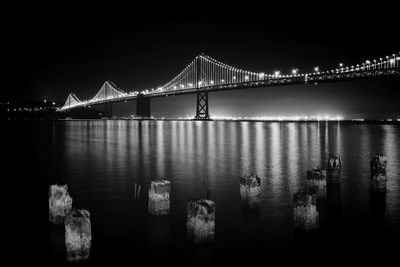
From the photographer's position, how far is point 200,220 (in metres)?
5.61

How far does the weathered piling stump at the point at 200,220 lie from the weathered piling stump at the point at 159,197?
3.95ft

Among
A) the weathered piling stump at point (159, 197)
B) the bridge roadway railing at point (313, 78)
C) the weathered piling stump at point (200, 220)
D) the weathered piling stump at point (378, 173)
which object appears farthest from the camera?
the bridge roadway railing at point (313, 78)

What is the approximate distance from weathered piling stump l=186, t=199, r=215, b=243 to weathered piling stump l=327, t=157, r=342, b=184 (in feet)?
18.0

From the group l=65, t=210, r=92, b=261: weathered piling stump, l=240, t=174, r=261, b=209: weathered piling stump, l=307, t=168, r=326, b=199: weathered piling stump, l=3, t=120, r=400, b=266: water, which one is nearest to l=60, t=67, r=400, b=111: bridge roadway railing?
l=3, t=120, r=400, b=266: water

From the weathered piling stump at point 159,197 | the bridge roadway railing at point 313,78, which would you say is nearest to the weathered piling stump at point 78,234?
the weathered piling stump at point 159,197

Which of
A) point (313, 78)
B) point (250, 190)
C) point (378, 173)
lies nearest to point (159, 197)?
point (250, 190)

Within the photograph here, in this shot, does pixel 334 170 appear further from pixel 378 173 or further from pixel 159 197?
pixel 159 197

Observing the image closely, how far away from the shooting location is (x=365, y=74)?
56.5 meters

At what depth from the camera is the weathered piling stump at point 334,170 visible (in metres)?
10.2

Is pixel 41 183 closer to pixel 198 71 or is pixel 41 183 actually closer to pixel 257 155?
pixel 257 155

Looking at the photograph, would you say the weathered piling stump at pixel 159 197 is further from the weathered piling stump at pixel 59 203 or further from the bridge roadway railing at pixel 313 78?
the bridge roadway railing at pixel 313 78

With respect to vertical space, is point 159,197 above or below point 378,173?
below

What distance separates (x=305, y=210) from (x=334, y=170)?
4536 mm

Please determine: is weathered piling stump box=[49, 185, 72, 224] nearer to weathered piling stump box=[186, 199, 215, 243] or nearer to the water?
the water
